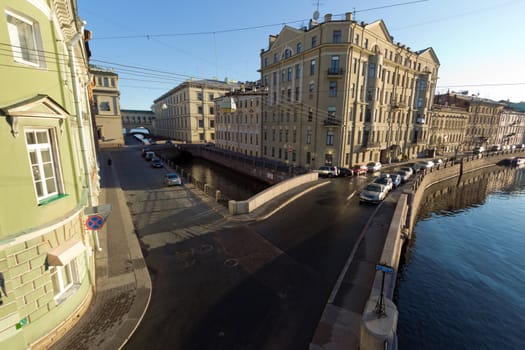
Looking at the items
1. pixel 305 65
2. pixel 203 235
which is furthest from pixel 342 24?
pixel 203 235

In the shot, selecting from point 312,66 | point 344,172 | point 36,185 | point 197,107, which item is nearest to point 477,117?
point 312,66

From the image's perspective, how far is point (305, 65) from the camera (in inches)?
1401

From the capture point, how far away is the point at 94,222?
8820 mm

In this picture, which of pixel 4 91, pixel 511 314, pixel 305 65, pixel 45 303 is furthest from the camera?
pixel 305 65

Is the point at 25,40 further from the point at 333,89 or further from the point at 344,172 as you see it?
the point at 333,89

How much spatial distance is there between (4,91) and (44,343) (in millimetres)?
7095

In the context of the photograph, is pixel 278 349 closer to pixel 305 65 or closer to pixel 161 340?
pixel 161 340

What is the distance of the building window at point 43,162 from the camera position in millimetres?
6395

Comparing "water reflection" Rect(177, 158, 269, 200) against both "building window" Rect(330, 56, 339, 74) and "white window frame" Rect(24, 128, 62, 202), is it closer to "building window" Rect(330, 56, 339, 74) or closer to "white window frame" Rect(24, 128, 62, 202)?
→ "building window" Rect(330, 56, 339, 74)

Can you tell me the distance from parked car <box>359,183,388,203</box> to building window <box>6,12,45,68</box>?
21.7 metres

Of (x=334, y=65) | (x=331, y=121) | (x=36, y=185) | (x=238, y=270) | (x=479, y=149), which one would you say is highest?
(x=334, y=65)

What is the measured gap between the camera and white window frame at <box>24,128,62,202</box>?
6.35 m

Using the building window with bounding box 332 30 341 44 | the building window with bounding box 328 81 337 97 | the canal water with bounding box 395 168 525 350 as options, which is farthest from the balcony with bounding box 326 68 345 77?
the canal water with bounding box 395 168 525 350

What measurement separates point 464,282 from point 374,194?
8.32m
